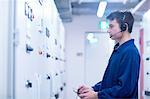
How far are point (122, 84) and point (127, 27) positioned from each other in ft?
1.95

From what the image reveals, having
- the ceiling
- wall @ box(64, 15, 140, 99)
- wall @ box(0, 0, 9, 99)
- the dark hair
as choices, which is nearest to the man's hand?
the dark hair

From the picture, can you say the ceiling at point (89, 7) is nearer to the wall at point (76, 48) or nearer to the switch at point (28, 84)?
the wall at point (76, 48)

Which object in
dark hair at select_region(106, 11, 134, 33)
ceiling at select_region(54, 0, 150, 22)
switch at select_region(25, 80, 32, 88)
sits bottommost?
switch at select_region(25, 80, 32, 88)

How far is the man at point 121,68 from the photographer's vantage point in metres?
2.49

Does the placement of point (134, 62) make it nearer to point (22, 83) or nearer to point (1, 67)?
point (22, 83)

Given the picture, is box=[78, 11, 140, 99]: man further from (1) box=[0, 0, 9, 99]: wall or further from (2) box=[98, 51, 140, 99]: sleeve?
(1) box=[0, 0, 9, 99]: wall

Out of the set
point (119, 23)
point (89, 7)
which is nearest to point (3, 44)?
point (119, 23)

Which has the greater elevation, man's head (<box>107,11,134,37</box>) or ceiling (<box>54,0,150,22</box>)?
ceiling (<box>54,0,150,22</box>)

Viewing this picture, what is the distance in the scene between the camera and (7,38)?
1.94 metres

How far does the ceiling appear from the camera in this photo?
305 inches

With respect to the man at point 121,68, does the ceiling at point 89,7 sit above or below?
above

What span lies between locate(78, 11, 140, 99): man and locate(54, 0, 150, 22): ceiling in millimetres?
4618

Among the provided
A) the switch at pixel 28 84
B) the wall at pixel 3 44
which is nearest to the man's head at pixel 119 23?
the switch at pixel 28 84

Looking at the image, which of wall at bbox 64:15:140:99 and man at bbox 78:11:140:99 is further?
wall at bbox 64:15:140:99
